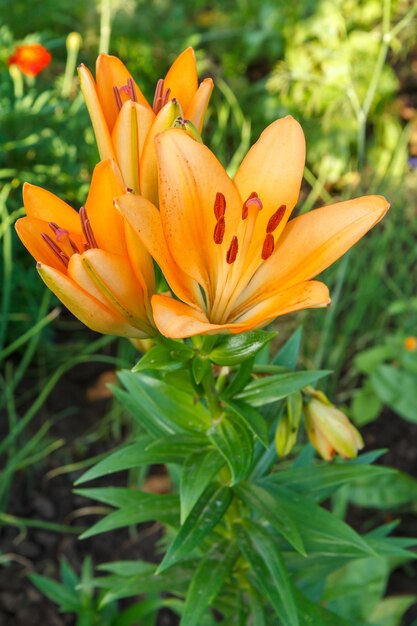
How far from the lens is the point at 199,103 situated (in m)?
0.74

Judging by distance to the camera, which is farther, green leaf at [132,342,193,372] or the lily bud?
the lily bud

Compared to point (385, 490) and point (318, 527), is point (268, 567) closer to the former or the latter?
point (318, 527)

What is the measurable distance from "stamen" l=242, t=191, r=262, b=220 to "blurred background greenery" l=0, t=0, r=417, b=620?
2.92ft

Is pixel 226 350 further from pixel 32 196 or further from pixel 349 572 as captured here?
pixel 349 572

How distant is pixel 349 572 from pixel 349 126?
1739mm

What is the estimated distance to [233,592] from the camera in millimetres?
1184

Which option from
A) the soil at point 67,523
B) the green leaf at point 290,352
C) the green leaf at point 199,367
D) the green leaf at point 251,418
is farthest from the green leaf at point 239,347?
the soil at point 67,523

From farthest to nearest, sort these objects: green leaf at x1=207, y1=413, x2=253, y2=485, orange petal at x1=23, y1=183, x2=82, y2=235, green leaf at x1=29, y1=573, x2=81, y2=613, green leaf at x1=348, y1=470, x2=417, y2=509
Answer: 1. green leaf at x1=348, y1=470, x2=417, y2=509
2. green leaf at x1=29, y1=573, x2=81, y2=613
3. green leaf at x1=207, y1=413, x2=253, y2=485
4. orange petal at x1=23, y1=183, x2=82, y2=235

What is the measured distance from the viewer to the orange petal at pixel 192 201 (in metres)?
0.67

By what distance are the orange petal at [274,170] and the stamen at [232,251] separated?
0.10 feet

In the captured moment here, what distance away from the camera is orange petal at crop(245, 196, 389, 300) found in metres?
0.69

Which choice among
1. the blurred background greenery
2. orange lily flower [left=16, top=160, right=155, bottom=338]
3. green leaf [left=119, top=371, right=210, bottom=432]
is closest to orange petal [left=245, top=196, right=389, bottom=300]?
orange lily flower [left=16, top=160, right=155, bottom=338]

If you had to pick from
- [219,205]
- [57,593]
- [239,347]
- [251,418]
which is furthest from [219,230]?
[57,593]

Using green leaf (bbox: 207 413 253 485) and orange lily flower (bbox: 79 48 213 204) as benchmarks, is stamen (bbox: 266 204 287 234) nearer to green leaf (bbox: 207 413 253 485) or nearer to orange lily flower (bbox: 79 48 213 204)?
orange lily flower (bbox: 79 48 213 204)
